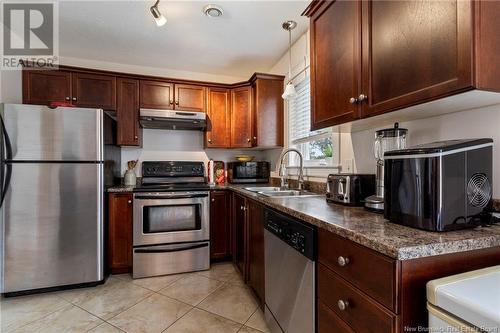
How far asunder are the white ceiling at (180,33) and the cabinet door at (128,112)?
1.27ft

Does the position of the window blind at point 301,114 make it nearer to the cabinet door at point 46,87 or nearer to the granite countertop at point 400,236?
the granite countertop at point 400,236

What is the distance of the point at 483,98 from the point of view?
36.5 inches

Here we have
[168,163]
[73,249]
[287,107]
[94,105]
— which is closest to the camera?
[73,249]

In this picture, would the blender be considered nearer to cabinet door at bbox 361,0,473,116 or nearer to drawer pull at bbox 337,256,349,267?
cabinet door at bbox 361,0,473,116

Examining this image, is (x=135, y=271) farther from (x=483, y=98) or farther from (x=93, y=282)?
(x=483, y=98)

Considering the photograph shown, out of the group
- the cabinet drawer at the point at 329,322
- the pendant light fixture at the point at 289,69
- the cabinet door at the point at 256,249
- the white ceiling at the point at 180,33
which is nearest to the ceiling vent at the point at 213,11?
the white ceiling at the point at 180,33

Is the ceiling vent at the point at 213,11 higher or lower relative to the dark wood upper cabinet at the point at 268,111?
higher

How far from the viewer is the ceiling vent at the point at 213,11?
6.79 ft

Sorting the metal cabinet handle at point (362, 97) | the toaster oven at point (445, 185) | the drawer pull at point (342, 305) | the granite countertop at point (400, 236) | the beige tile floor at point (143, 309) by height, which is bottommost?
the beige tile floor at point (143, 309)

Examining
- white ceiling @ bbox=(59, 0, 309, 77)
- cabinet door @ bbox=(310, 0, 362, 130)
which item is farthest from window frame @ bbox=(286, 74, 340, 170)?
white ceiling @ bbox=(59, 0, 309, 77)

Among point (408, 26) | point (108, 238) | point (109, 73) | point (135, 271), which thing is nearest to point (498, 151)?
point (408, 26)

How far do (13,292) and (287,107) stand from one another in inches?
126

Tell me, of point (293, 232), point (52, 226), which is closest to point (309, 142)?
point (293, 232)

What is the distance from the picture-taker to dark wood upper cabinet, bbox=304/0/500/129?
796mm
